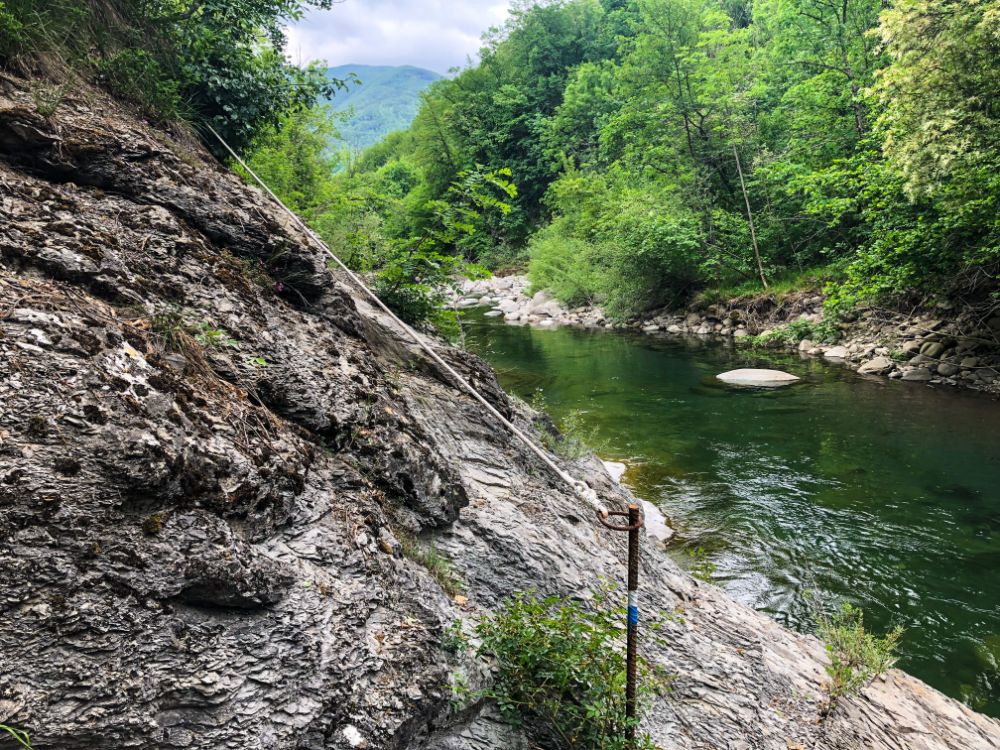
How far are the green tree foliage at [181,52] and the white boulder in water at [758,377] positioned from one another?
42.5 feet

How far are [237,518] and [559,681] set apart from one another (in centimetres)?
178

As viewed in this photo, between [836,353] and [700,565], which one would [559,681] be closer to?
[700,565]

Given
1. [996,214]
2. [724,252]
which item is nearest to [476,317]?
[724,252]

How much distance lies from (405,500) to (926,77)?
1434 centimetres

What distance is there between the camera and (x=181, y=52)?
257 inches

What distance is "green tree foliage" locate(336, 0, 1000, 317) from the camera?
38.9 ft

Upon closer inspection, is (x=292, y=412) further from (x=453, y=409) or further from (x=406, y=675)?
(x=453, y=409)

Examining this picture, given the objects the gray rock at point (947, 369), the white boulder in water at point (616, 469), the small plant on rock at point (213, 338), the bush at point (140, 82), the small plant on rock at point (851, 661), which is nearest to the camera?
the small plant on rock at point (213, 338)

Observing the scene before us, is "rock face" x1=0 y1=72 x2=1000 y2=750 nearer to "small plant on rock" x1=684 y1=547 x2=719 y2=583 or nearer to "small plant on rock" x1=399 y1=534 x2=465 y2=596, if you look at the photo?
"small plant on rock" x1=399 y1=534 x2=465 y2=596

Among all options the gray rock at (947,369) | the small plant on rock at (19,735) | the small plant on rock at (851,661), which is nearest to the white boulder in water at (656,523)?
the small plant on rock at (851,661)

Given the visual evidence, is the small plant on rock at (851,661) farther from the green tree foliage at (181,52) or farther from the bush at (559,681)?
the green tree foliage at (181,52)

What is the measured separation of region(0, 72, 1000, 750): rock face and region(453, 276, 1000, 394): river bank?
3169 millimetres

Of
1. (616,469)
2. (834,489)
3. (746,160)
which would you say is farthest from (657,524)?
(746,160)

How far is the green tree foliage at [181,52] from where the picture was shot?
469 centimetres
